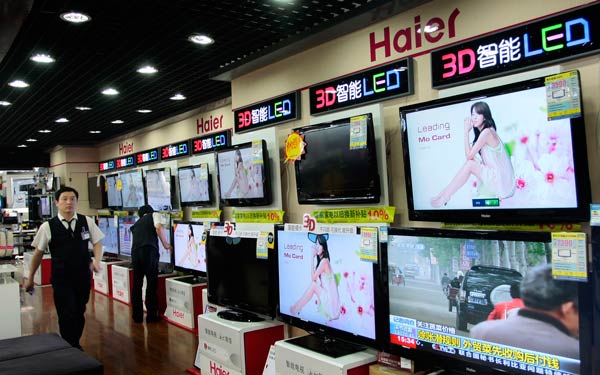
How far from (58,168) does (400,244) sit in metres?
11.0

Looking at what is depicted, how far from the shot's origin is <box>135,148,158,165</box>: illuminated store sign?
326 inches

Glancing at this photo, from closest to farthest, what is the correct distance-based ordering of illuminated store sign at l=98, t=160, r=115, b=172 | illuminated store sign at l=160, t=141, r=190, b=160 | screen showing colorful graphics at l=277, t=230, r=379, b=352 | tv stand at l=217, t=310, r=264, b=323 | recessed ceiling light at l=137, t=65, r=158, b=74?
1. screen showing colorful graphics at l=277, t=230, r=379, b=352
2. tv stand at l=217, t=310, r=264, b=323
3. recessed ceiling light at l=137, t=65, r=158, b=74
4. illuminated store sign at l=160, t=141, r=190, b=160
5. illuminated store sign at l=98, t=160, r=115, b=172

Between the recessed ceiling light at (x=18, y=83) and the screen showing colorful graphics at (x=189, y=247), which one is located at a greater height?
the recessed ceiling light at (x=18, y=83)

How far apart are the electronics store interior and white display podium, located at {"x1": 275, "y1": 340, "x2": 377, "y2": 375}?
14mm

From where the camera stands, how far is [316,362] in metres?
2.77

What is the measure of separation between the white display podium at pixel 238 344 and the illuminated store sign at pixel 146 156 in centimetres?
492

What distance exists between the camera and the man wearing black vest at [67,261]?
4395 mm

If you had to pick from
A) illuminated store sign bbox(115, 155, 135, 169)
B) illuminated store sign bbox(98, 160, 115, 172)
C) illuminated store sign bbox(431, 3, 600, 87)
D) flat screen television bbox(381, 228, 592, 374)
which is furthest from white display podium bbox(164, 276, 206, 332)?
A: illuminated store sign bbox(98, 160, 115, 172)

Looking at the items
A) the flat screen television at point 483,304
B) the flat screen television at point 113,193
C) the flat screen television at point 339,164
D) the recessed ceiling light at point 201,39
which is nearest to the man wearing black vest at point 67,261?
the recessed ceiling light at point 201,39

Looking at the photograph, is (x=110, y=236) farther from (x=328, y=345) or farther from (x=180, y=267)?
(x=328, y=345)

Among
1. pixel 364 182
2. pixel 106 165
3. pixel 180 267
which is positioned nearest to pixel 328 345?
pixel 364 182

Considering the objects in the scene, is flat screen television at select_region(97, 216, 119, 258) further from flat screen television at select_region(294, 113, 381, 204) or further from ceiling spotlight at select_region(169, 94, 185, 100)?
flat screen television at select_region(294, 113, 381, 204)

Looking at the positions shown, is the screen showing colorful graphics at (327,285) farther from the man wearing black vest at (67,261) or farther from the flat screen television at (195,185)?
the flat screen television at (195,185)

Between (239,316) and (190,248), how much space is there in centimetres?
217
